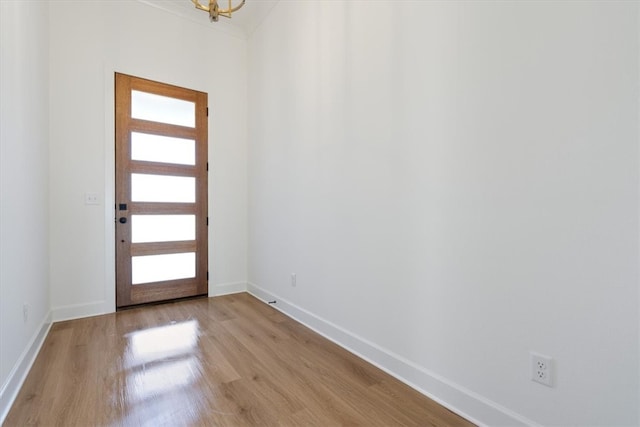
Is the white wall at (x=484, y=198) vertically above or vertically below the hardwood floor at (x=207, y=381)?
above

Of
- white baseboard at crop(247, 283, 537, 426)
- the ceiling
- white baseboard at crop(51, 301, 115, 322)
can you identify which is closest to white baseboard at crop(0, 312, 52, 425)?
white baseboard at crop(51, 301, 115, 322)

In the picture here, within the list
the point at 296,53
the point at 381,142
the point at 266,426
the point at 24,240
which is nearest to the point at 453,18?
the point at 381,142

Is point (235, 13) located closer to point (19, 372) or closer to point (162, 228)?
point (162, 228)

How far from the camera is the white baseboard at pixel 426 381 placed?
1.47 metres

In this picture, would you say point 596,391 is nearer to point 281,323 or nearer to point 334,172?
point 334,172

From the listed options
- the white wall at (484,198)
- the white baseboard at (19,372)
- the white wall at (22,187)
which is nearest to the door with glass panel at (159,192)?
the white wall at (22,187)

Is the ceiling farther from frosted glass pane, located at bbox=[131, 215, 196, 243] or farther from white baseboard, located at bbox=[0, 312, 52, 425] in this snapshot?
white baseboard, located at bbox=[0, 312, 52, 425]

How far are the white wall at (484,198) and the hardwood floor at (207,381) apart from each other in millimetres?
244

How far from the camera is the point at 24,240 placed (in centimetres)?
206

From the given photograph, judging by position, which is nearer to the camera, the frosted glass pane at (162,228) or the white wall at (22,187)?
the white wall at (22,187)

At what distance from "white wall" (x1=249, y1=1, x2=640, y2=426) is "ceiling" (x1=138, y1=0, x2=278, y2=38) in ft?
3.70

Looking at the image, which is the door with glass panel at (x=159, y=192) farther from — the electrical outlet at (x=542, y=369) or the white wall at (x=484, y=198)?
the electrical outlet at (x=542, y=369)

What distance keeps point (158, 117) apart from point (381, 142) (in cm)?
280

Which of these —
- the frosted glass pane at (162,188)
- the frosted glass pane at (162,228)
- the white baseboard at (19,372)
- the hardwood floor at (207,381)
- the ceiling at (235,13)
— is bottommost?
the hardwood floor at (207,381)
